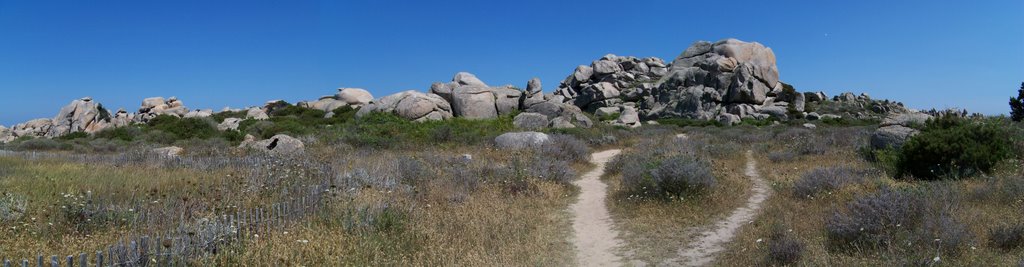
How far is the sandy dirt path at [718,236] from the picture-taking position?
24.4 feet

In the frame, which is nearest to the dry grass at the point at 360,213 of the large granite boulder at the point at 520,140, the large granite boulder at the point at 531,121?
the large granite boulder at the point at 520,140

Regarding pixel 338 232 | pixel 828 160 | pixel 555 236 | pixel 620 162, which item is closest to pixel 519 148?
pixel 620 162

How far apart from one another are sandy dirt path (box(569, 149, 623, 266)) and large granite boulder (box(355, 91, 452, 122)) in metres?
25.3

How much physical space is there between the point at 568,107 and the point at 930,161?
29.7 metres

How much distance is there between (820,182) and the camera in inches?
409

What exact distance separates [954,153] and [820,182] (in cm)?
354

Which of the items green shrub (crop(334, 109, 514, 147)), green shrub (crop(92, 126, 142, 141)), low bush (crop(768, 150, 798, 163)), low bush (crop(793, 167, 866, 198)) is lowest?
low bush (crop(793, 167, 866, 198))

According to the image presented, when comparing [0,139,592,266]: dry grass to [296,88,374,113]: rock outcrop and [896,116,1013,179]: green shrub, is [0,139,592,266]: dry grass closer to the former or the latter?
[896,116,1013,179]: green shrub

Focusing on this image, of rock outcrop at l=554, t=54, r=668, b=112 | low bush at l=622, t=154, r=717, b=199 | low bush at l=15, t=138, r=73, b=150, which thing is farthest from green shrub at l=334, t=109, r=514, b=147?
rock outcrop at l=554, t=54, r=668, b=112

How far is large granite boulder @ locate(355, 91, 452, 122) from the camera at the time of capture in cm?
3866

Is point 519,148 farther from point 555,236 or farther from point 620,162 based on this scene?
point 555,236

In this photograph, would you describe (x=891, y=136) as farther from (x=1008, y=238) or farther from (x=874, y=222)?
(x=874, y=222)

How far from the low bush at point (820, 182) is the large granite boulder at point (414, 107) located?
28332mm

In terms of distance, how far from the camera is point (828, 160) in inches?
626
